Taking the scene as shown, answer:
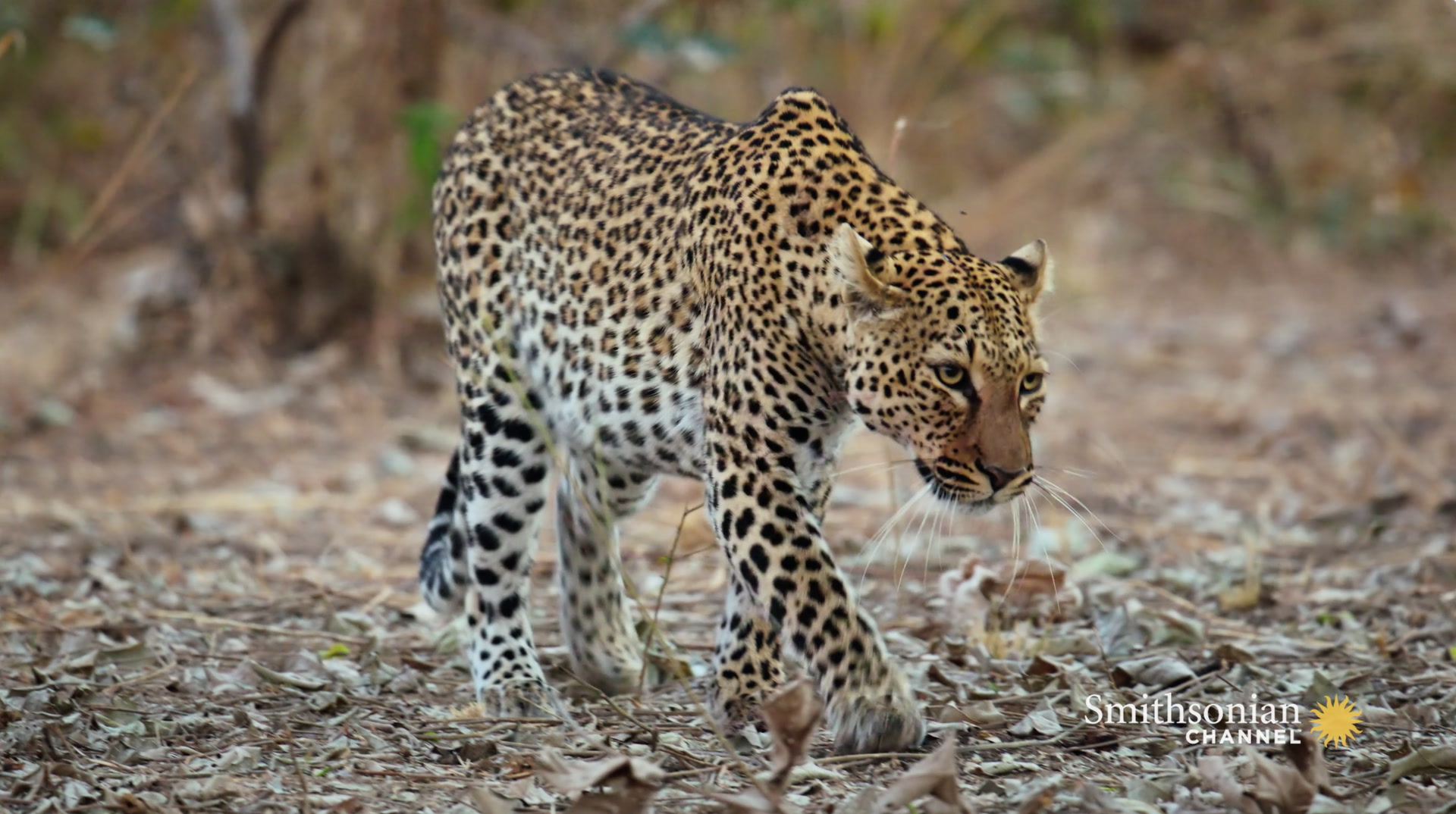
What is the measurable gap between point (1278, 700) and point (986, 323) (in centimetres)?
149

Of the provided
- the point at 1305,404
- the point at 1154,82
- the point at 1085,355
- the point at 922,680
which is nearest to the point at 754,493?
the point at 922,680

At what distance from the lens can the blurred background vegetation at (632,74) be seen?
10.2m

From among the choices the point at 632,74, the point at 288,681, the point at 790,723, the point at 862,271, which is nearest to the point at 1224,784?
the point at 790,723

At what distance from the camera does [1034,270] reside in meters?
4.89

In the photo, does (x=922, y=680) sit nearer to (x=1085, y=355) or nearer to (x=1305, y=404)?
(x=1305, y=404)

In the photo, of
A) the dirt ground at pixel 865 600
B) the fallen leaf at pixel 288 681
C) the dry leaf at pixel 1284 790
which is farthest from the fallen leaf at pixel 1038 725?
the fallen leaf at pixel 288 681

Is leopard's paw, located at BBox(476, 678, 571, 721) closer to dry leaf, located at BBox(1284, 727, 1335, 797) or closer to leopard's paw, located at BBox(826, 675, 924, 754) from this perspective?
leopard's paw, located at BBox(826, 675, 924, 754)

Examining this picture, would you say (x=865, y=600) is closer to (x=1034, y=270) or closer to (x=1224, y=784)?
(x=1034, y=270)

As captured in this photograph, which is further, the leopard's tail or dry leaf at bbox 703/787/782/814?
the leopard's tail

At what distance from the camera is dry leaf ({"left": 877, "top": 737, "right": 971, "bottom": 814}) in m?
3.85

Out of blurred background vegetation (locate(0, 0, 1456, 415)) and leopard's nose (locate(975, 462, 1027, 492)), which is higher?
blurred background vegetation (locate(0, 0, 1456, 415))

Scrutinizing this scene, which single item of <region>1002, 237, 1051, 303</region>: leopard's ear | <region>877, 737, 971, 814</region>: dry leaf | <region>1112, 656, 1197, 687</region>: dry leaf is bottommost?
<region>877, 737, 971, 814</region>: dry leaf

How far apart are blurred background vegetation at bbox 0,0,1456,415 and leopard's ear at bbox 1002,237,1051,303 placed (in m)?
2.00

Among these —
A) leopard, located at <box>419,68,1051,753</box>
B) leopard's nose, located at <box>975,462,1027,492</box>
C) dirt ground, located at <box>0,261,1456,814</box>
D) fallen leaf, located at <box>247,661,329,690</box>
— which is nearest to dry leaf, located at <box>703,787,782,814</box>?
dirt ground, located at <box>0,261,1456,814</box>
